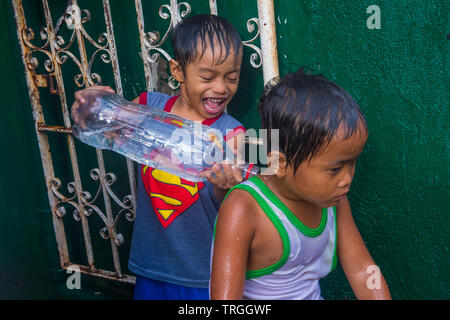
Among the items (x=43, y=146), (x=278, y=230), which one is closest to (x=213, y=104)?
(x=278, y=230)

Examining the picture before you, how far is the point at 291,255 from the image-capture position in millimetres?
1535

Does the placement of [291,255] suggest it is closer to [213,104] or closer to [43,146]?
[213,104]

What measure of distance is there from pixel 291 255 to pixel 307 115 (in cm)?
48

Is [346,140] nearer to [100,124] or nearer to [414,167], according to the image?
[414,167]

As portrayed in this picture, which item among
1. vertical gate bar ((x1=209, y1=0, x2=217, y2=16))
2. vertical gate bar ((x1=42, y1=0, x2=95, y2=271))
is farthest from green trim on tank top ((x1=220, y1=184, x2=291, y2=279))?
vertical gate bar ((x1=42, y1=0, x2=95, y2=271))

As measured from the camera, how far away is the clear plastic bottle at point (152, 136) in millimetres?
2113

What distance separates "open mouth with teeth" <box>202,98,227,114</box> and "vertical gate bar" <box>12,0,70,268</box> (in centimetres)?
142

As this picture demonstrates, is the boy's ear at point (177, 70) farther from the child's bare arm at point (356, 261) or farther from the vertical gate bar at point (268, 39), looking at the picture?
the child's bare arm at point (356, 261)

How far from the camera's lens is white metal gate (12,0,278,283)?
2373 millimetres

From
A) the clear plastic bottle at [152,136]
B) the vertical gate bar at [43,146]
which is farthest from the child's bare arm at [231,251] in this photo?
the vertical gate bar at [43,146]

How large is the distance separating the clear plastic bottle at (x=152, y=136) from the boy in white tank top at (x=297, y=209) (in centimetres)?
38

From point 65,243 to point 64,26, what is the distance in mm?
1465

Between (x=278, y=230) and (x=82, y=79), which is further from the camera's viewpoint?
(x=82, y=79)

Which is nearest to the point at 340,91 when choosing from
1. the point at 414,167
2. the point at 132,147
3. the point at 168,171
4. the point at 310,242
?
the point at 310,242
